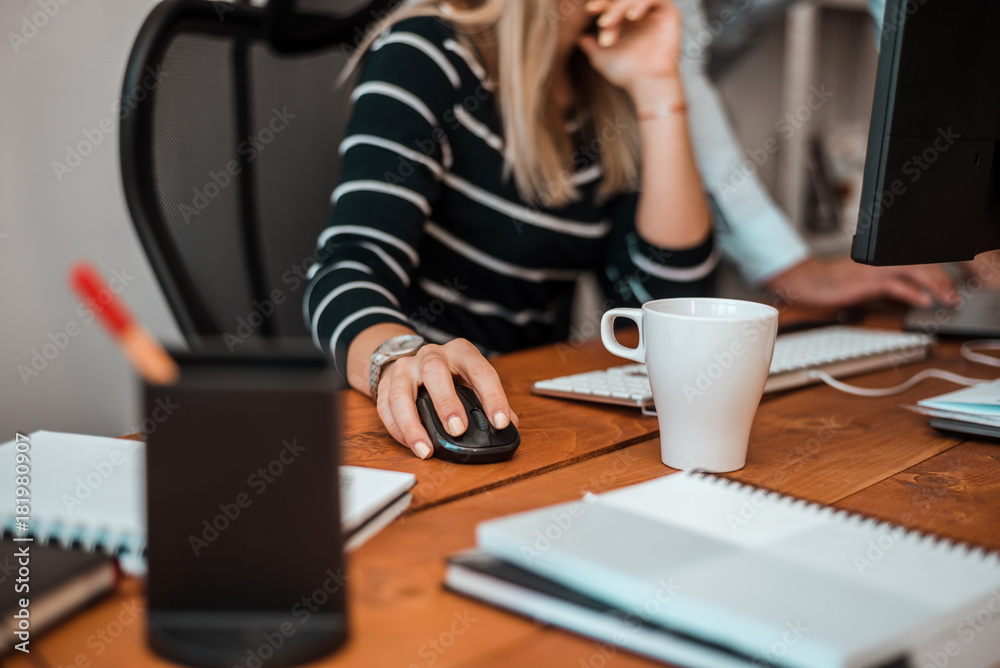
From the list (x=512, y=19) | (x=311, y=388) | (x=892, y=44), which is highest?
(x=512, y=19)

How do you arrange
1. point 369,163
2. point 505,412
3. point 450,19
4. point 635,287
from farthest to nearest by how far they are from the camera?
point 635,287, point 450,19, point 369,163, point 505,412

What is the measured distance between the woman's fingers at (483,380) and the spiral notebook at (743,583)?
6.4 inches

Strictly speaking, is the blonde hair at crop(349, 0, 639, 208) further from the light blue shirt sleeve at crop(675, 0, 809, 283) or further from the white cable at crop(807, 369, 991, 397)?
the white cable at crop(807, 369, 991, 397)

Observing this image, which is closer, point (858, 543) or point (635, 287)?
point (858, 543)

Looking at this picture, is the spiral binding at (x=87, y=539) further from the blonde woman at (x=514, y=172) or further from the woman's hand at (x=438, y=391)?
the blonde woman at (x=514, y=172)

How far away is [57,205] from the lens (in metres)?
1.20

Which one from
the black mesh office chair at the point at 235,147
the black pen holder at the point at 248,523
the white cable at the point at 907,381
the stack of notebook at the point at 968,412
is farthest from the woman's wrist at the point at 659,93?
the black pen holder at the point at 248,523

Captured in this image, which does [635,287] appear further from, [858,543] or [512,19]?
[858,543]

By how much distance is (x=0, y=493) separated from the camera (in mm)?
467

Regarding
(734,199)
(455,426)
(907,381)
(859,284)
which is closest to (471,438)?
(455,426)

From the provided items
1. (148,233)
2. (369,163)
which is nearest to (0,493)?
(148,233)

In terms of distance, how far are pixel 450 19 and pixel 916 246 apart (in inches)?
27.5

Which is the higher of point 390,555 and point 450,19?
point 450,19

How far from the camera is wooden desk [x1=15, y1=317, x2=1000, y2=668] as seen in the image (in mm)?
360
